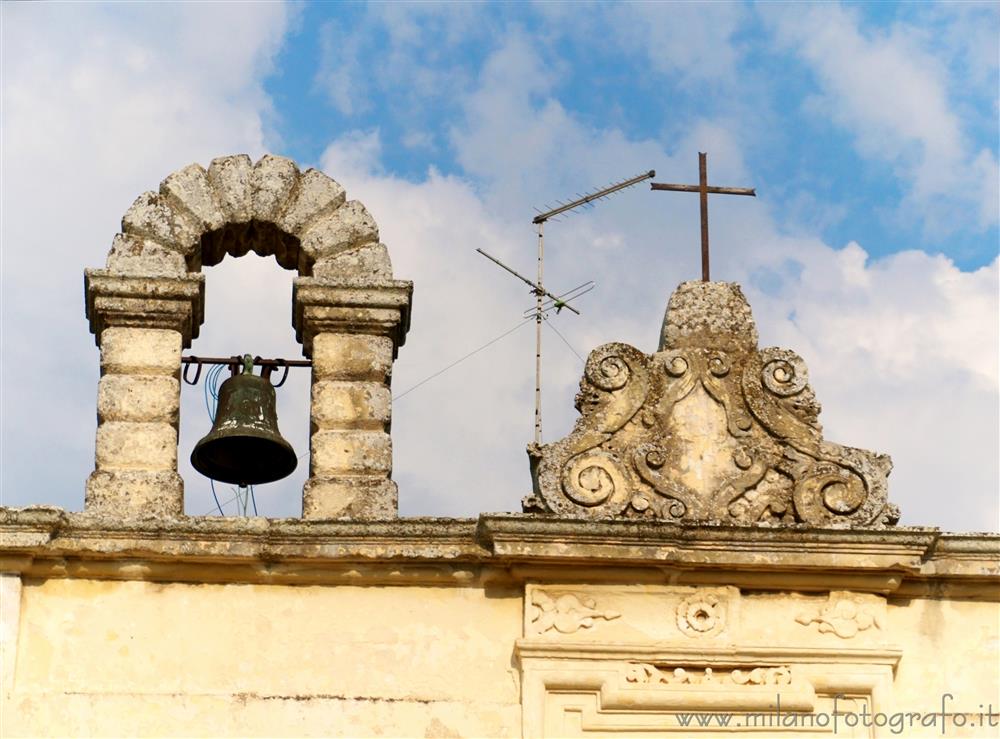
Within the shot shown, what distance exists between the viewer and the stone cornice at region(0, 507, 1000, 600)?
1209 cm

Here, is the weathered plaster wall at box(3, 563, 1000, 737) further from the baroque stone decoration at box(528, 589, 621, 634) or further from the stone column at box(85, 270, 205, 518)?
the stone column at box(85, 270, 205, 518)

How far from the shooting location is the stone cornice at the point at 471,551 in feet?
39.7

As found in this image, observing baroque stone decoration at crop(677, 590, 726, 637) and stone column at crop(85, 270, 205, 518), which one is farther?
stone column at crop(85, 270, 205, 518)

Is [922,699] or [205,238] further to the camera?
[205,238]

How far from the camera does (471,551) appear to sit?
40.0ft

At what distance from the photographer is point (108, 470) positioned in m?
12.4

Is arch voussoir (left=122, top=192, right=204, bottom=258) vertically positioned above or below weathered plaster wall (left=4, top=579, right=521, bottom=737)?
above

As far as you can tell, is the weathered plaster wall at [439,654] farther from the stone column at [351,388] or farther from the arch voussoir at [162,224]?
the arch voussoir at [162,224]

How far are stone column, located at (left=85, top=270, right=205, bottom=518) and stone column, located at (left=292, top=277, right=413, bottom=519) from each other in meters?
0.58

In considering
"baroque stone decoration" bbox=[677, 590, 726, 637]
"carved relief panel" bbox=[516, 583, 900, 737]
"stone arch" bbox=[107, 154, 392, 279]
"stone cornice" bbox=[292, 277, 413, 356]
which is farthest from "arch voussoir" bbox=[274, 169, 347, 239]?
"baroque stone decoration" bbox=[677, 590, 726, 637]

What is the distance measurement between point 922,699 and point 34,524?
13.0 ft

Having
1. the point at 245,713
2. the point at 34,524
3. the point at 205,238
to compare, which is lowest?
the point at 245,713

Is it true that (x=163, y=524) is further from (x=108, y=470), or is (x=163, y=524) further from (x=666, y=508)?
(x=666, y=508)

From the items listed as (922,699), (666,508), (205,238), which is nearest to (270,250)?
(205,238)
